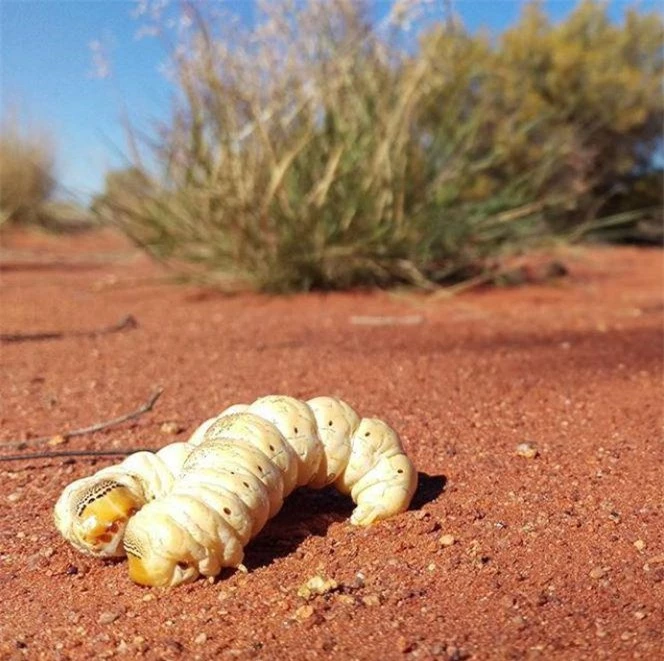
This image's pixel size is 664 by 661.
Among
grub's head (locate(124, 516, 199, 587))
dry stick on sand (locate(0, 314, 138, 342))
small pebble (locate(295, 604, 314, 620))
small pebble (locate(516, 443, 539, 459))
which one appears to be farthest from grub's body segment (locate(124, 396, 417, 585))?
dry stick on sand (locate(0, 314, 138, 342))

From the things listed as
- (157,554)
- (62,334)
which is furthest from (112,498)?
(62,334)

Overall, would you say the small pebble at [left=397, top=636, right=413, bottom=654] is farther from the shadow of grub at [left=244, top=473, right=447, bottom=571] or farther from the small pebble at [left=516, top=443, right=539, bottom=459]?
the small pebble at [left=516, top=443, right=539, bottom=459]

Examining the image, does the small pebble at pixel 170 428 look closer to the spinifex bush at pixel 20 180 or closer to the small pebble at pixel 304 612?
the small pebble at pixel 304 612

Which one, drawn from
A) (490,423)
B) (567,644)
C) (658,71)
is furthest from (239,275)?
(658,71)

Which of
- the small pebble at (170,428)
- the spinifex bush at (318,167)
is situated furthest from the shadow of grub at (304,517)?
the spinifex bush at (318,167)

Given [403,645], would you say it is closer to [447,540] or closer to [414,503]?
[447,540]
